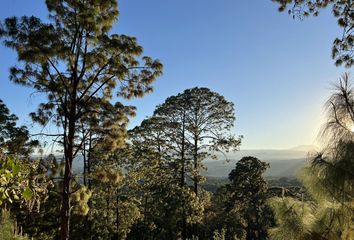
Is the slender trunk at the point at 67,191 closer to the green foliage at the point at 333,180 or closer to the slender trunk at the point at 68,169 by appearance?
the slender trunk at the point at 68,169

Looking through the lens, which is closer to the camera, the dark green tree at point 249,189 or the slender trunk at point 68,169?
the slender trunk at point 68,169

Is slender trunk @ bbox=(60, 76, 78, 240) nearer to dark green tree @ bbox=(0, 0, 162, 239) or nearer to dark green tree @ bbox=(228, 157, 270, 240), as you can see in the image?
dark green tree @ bbox=(0, 0, 162, 239)

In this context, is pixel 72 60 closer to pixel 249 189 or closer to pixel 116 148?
pixel 116 148

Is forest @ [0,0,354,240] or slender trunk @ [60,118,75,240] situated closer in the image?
forest @ [0,0,354,240]

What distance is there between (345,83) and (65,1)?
8.60m

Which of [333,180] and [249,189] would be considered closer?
[333,180]

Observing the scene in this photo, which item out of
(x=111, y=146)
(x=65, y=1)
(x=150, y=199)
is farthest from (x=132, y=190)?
(x=65, y=1)

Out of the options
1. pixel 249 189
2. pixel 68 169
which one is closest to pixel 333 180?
pixel 68 169

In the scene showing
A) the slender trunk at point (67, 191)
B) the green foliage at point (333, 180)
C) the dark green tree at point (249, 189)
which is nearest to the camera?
the green foliage at point (333, 180)

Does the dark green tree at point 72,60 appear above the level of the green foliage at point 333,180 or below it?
above

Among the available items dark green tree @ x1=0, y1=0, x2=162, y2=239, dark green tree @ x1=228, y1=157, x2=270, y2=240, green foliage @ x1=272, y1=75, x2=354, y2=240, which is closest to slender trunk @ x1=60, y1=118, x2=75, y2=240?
dark green tree @ x1=0, y1=0, x2=162, y2=239

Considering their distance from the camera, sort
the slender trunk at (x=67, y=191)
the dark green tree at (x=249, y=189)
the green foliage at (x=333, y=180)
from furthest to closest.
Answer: the dark green tree at (x=249, y=189), the slender trunk at (x=67, y=191), the green foliage at (x=333, y=180)

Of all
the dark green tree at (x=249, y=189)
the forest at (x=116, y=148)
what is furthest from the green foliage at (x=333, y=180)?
the dark green tree at (x=249, y=189)

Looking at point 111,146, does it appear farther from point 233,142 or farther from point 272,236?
point 233,142
